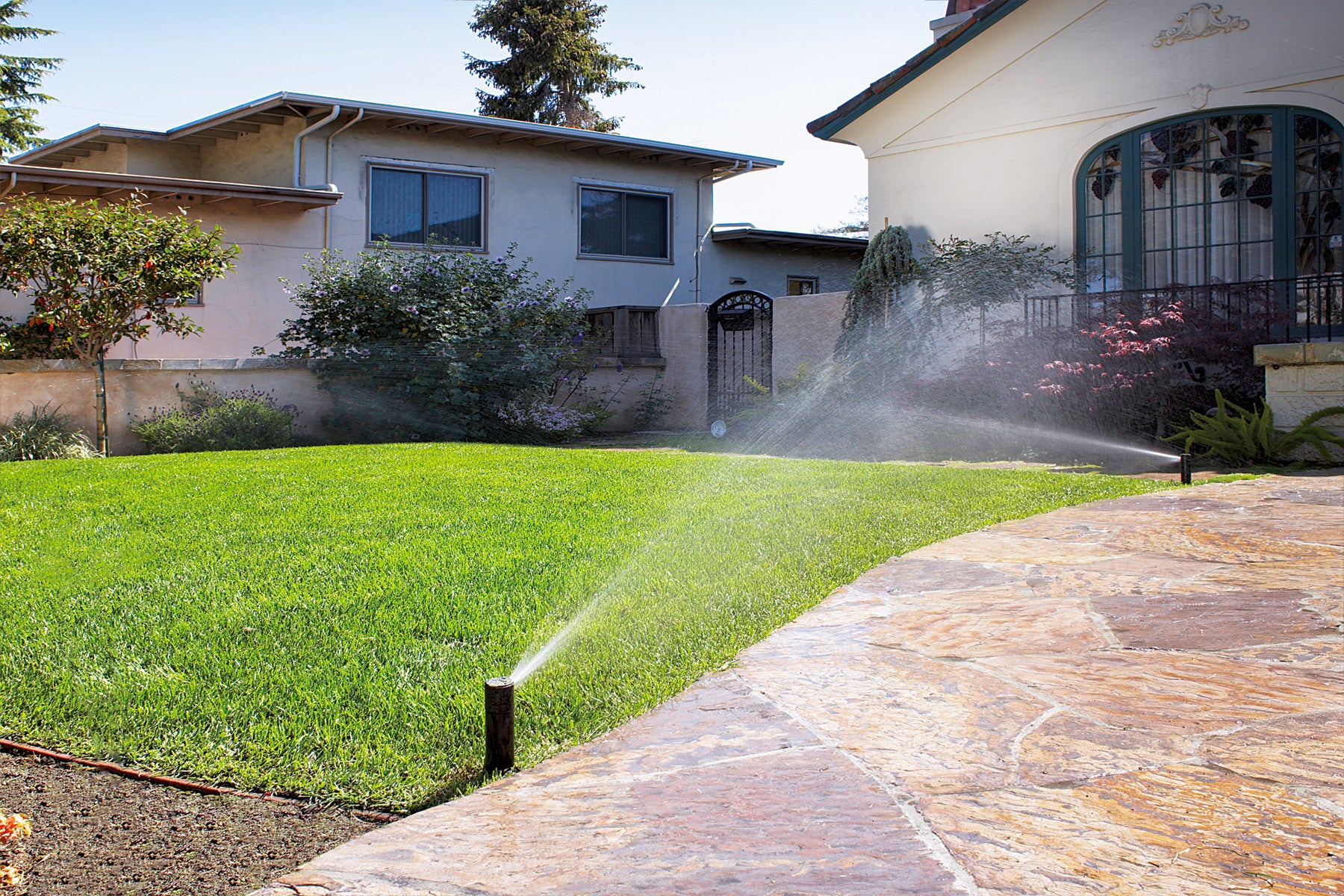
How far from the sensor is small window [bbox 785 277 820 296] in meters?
18.7

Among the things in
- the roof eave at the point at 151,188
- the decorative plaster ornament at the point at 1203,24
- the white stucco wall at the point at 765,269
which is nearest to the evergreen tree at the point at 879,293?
the decorative plaster ornament at the point at 1203,24

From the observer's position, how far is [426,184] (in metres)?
15.1

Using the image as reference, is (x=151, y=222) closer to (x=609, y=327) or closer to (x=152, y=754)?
(x=609, y=327)

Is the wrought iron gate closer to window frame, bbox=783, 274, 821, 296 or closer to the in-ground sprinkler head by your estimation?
window frame, bbox=783, 274, 821, 296

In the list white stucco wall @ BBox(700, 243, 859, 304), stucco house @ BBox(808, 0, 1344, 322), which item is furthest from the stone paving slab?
white stucco wall @ BBox(700, 243, 859, 304)

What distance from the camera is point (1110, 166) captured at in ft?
36.3

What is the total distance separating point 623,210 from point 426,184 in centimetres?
324

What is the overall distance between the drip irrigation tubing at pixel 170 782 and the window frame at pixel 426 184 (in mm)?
11846

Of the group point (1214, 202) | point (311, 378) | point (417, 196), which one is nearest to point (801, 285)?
point (417, 196)

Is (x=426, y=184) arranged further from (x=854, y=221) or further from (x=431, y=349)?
(x=854, y=221)

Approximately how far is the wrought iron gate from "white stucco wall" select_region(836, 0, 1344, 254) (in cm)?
197

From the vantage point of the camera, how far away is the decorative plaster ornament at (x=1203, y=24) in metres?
10.2

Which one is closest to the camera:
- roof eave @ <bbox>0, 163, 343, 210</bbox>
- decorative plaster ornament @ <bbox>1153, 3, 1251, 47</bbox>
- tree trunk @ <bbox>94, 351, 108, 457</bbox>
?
tree trunk @ <bbox>94, 351, 108, 457</bbox>

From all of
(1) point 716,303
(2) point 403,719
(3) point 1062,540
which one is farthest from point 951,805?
(1) point 716,303
